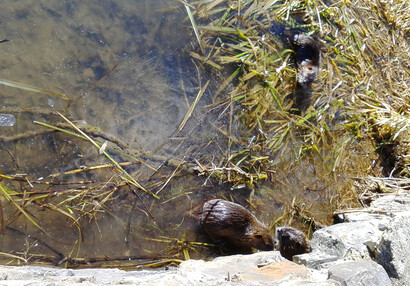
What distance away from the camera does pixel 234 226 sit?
155 inches

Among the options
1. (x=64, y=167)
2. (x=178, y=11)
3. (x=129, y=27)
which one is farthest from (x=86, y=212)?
(x=178, y=11)

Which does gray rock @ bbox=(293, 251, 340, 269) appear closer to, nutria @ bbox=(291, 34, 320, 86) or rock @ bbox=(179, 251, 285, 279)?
rock @ bbox=(179, 251, 285, 279)

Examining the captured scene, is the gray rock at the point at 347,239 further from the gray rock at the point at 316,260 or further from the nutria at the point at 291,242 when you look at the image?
the nutria at the point at 291,242

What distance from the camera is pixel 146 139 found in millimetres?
3951

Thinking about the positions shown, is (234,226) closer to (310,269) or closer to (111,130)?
(310,269)

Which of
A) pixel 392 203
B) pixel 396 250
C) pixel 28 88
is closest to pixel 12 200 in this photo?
pixel 28 88

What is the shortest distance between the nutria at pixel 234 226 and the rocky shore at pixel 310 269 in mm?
696

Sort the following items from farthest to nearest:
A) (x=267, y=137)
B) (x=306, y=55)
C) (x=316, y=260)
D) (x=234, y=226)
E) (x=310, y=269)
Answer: (x=306, y=55)
(x=267, y=137)
(x=234, y=226)
(x=316, y=260)
(x=310, y=269)

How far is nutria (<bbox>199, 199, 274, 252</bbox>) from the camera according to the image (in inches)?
154

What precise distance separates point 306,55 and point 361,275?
2.78m

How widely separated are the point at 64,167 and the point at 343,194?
3029 millimetres

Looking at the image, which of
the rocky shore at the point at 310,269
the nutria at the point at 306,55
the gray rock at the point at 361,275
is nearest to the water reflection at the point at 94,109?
the rocky shore at the point at 310,269

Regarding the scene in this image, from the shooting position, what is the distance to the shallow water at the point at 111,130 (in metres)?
3.59

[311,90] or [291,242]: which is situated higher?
[311,90]
